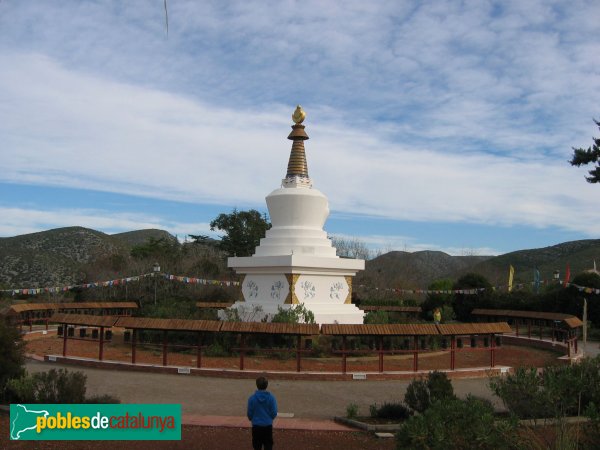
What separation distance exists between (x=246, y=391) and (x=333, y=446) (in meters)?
3.80

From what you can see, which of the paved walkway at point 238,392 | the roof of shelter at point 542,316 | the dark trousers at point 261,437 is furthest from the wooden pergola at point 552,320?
the dark trousers at point 261,437

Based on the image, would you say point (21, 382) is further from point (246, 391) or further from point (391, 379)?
point (391, 379)

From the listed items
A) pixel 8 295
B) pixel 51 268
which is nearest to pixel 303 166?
pixel 8 295

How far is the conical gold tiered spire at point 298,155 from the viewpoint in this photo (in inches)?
823

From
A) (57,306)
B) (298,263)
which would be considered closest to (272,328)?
(298,263)

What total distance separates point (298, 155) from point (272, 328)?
9590 mm

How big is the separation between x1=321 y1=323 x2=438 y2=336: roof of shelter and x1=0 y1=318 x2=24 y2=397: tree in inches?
233

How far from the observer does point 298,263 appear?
18.3m

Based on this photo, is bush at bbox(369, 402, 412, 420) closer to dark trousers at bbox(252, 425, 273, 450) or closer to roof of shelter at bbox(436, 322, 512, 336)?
dark trousers at bbox(252, 425, 273, 450)

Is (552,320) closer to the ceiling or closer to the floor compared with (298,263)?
closer to the floor

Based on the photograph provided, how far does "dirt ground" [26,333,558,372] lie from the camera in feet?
45.9

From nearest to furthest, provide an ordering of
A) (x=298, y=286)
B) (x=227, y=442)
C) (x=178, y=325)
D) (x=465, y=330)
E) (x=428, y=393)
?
(x=227, y=442), (x=428, y=393), (x=178, y=325), (x=465, y=330), (x=298, y=286)

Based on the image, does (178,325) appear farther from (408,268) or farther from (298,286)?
(408,268)

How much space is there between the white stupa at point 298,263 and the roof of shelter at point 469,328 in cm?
550
